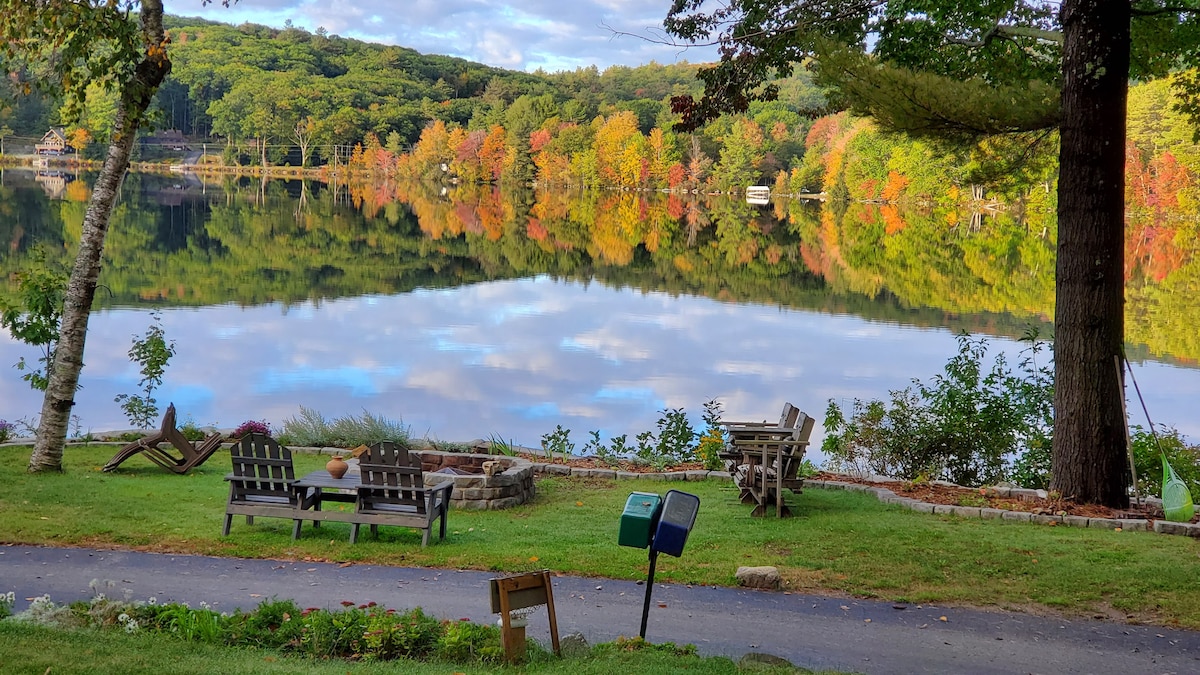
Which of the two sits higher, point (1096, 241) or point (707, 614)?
point (1096, 241)

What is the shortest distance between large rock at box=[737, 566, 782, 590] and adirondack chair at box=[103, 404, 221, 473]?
6330 millimetres

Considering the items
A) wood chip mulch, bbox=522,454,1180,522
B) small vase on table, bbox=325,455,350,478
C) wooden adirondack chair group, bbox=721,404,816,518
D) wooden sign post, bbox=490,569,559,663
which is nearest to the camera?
wooden sign post, bbox=490,569,559,663

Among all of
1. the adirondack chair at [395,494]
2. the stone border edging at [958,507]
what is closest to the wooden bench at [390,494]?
the adirondack chair at [395,494]

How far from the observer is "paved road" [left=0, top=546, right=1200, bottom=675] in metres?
5.73

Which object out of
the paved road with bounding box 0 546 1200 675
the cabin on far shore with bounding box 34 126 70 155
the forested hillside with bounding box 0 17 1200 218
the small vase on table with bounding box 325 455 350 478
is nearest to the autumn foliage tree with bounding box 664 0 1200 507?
the paved road with bounding box 0 546 1200 675

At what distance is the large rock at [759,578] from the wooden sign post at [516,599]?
224 centimetres

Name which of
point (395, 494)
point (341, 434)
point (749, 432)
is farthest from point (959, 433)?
point (341, 434)

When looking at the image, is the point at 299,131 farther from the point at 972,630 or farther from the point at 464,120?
the point at 972,630

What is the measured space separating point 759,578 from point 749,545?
1.15 meters

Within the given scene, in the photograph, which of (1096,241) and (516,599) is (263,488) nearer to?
(516,599)

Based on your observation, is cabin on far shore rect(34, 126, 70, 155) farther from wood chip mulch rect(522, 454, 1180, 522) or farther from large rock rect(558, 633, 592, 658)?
large rock rect(558, 633, 592, 658)

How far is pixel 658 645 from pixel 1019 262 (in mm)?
36563

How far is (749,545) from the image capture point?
8211mm

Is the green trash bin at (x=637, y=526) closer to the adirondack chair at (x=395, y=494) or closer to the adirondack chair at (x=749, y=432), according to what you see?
the adirondack chair at (x=395, y=494)
